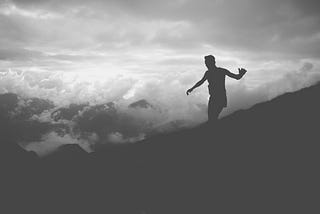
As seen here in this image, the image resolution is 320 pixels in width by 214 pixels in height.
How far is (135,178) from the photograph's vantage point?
13.4m

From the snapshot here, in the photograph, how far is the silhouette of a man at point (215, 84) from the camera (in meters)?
10.1

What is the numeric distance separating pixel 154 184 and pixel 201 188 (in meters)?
3.25

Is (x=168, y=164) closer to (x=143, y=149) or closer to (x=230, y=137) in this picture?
(x=230, y=137)

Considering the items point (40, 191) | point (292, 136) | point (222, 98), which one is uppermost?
point (222, 98)

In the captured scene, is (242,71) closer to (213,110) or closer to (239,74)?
(239,74)

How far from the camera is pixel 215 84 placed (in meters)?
10.2

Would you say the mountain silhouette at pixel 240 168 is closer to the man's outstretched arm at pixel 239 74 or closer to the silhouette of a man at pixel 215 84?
the silhouette of a man at pixel 215 84

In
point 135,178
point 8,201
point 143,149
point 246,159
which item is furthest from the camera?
point 8,201

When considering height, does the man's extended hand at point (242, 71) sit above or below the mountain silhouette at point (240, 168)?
above

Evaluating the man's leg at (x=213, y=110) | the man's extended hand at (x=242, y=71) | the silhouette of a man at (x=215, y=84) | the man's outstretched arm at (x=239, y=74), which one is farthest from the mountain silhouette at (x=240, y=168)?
the man's extended hand at (x=242, y=71)

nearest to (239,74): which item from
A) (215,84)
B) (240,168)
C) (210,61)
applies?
(215,84)

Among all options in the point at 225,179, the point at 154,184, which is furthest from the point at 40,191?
the point at 225,179

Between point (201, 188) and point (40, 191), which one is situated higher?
point (201, 188)

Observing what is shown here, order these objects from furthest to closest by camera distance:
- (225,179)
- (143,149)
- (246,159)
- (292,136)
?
1. (143,149)
2. (292,136)
3. (246,159)
4. (225,179)
